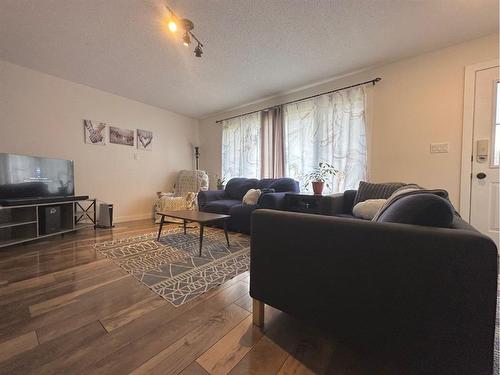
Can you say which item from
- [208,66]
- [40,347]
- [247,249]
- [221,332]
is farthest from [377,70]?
[40,347]

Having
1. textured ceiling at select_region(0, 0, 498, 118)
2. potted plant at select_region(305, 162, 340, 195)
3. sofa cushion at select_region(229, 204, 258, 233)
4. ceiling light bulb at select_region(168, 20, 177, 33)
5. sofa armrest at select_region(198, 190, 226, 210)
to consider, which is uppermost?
textured ceiling at select_region(0, 0, 498, 118)

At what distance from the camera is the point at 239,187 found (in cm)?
393

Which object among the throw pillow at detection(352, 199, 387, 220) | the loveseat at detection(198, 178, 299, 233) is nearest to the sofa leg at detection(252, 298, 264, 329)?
the throw pillow at detection(352, 199, 387, 220)

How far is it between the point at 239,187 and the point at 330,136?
1725mm

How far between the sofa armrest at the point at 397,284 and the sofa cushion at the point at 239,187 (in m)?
2.75

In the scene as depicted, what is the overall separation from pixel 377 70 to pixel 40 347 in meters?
4.06

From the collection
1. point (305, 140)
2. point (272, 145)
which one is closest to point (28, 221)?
point (272, 145)

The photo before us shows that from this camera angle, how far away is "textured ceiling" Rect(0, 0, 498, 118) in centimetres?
190

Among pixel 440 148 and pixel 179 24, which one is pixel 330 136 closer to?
pixel 440 148

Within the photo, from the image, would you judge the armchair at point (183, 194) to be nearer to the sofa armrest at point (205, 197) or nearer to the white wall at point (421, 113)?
the sofa armrest at point (205, 197)

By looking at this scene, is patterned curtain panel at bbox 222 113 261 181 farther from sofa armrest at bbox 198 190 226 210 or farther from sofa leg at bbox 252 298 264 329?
sofa leg at bbox 252 298 264 329

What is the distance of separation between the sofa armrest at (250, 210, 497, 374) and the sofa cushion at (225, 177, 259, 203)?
9.04 feet

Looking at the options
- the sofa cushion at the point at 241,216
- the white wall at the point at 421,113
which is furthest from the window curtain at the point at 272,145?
the white wall at the point at 421,113

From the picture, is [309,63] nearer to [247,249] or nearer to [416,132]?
[416,132]
